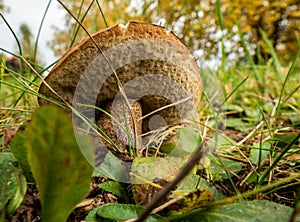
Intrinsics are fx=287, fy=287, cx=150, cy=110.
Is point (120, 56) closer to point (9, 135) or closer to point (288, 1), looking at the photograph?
point (9, 135)

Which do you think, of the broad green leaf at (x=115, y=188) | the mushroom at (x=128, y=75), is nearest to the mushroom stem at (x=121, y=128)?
the mushroom at (x=128, y=75)

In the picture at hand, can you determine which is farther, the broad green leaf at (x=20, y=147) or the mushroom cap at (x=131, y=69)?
the mushroom cap at (x=131, y=69)

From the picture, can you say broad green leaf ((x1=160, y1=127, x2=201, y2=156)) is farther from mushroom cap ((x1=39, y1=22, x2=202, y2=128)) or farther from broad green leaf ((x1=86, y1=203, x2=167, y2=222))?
broad green leaf ((x1=86, y1=203, x2=167, y2=222))

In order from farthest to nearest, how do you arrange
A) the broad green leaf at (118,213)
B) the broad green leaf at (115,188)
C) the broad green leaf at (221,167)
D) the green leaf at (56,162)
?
the broad green leaf at (221,167)
the broad green leaf at (115,188)
the broad green leaf at (118,213)
the green leaf at (56,162)

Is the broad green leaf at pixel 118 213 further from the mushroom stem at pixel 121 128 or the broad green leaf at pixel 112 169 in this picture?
the mushroom stem at pixel 121 128

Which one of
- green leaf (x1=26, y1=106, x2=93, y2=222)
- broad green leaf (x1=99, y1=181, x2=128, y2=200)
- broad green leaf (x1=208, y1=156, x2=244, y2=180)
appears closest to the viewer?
green leaf (x1=26, y1=106, x2=93, y2=222)

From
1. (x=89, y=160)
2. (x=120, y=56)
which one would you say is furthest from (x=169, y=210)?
(x=120, y=56)

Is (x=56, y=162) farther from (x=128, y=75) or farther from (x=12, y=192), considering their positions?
(x=128, y=75)

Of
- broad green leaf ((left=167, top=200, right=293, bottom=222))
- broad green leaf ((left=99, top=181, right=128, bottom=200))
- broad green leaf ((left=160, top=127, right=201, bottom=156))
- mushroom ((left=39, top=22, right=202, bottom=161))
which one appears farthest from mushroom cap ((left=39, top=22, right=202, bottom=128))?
broad green leaf ((left=167, top=200, right=293, bottom=222))
